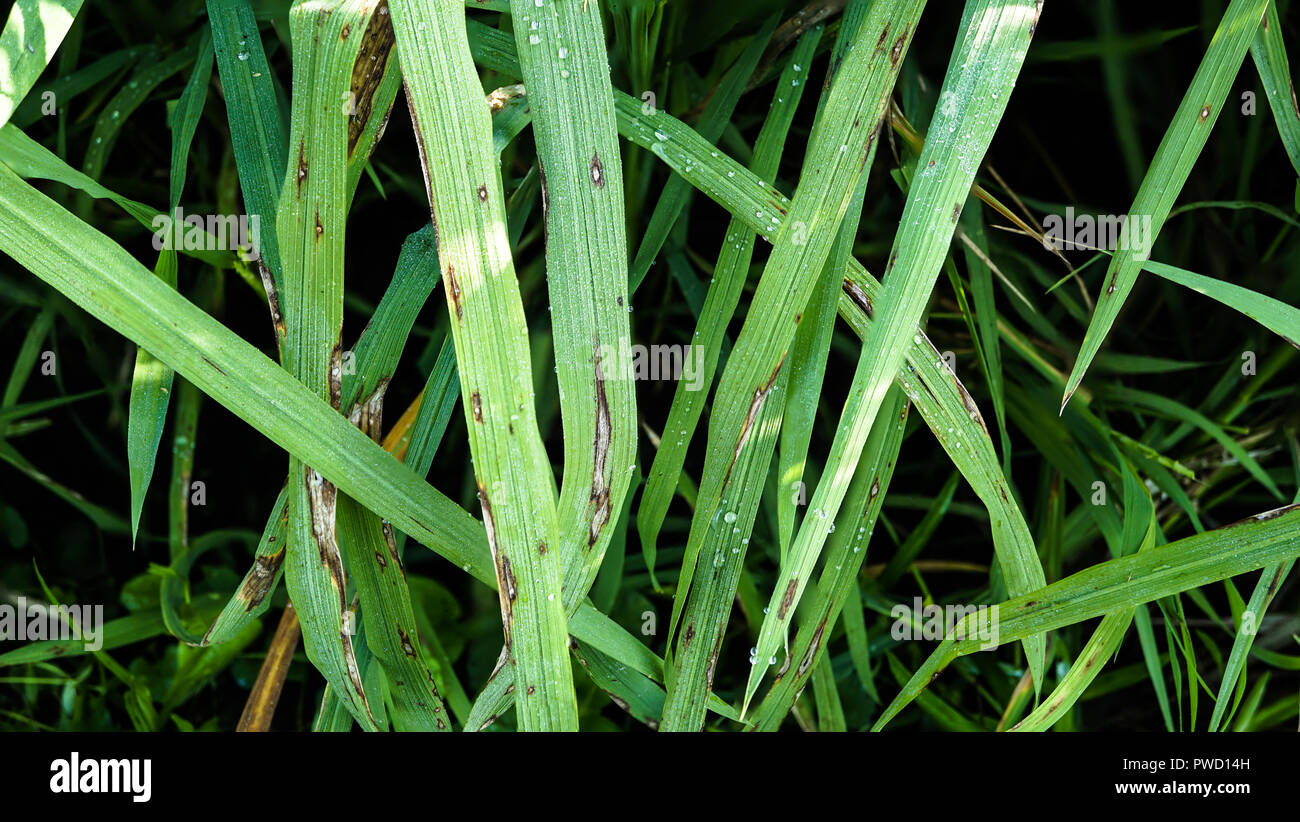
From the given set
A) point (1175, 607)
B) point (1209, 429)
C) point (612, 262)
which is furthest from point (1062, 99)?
point (612, 262)

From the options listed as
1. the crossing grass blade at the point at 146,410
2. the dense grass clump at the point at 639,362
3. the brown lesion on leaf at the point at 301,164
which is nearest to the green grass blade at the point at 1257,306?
the dense grass clump at the point at 639,362

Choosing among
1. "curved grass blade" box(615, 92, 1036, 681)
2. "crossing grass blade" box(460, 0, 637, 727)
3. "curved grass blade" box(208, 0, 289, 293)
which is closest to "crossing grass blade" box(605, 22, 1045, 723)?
"curved grass blade" box(615, 92, 1036, 681)

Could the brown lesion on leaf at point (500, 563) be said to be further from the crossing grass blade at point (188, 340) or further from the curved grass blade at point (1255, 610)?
the curved grass blade at point (1255, 610)

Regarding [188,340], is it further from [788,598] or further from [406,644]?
[788,598]

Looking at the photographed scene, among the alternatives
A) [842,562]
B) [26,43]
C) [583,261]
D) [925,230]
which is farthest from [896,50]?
[26,43]

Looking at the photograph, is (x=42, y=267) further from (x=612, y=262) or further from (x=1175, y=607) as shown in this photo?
(x=1175, y=607)
